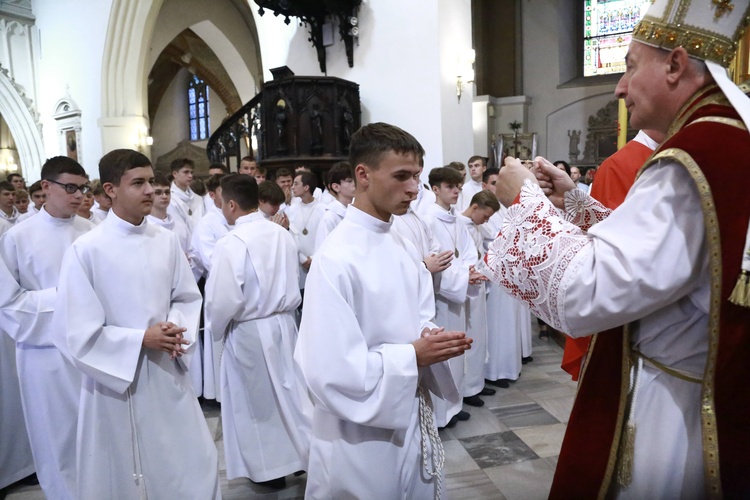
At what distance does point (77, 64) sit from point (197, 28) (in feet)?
12.8

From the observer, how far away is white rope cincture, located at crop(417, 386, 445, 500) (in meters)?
2.03

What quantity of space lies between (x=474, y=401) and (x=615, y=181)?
9.36 ft

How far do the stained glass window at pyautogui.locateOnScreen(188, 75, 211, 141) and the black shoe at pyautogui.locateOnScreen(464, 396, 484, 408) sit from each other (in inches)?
840

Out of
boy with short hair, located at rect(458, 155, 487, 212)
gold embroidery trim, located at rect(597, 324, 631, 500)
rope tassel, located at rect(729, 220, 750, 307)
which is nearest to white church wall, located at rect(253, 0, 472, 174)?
boy with short hair, located at rect(458, 155, 487, 212)

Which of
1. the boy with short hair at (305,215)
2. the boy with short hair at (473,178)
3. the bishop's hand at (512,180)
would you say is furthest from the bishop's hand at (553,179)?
the boy with short hair at (473,178)

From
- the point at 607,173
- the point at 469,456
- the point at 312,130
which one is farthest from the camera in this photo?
the point at 312,130

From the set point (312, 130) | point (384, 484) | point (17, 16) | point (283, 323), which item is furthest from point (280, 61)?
point (17, 16)

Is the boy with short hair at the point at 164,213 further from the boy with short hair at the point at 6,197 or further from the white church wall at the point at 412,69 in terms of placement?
the white church wall at the point at 412,69

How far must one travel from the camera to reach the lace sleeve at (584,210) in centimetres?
185

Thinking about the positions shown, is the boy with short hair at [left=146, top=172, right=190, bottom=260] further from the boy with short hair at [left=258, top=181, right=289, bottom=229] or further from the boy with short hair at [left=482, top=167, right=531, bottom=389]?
the boy with short hair at [left=482, top=167, right=531, bottom=389]

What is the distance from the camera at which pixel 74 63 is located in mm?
15281

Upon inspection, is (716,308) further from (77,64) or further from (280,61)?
(77,64)

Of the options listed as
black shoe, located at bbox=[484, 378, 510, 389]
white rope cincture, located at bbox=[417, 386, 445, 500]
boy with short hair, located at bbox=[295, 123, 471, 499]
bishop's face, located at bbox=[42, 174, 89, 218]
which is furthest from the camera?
black shoe, located at bbox=[484, 378, 510, 389]

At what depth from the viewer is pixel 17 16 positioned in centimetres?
1565
